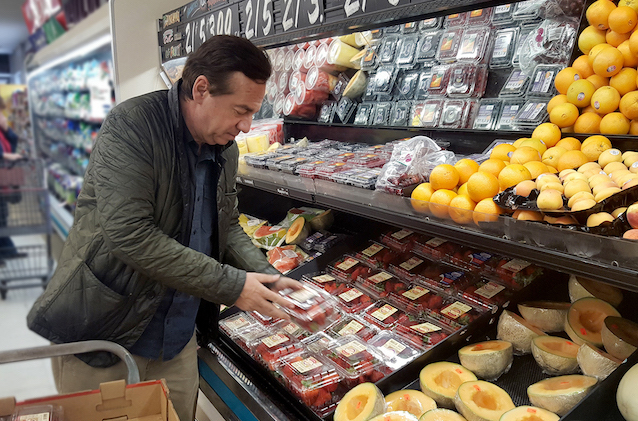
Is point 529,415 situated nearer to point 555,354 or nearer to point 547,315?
point 555,354

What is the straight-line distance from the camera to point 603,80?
1.78m

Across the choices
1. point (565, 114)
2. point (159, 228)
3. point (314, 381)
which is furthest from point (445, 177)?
point (159, 228)

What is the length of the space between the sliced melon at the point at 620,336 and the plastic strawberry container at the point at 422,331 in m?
0.54

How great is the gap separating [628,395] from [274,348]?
4.20ft

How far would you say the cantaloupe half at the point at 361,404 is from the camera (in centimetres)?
153

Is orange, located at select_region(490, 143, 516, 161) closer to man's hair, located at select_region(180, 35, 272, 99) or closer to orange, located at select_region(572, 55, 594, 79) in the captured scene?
orange, located at select_region(572, 55, 594, 79)

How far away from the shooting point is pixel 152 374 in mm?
2051

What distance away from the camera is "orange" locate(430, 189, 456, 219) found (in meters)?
1.55

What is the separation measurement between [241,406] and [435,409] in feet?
2.97

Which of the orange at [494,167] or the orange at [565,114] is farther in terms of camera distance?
the orange at [565,114]

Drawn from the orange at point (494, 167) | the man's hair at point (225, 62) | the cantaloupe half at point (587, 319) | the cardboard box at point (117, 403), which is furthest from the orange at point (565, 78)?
the cardboard box at point (117, 403)

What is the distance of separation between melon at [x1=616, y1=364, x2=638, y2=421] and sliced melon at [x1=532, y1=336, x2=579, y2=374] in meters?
0.26

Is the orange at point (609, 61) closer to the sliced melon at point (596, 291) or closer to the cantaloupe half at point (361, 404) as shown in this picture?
the sliced melon at point (596, 291)

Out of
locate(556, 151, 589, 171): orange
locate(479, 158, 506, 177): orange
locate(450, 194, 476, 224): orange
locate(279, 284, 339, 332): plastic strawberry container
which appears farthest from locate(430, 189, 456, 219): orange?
locate(279, 284, 339, 332): plastic strawberry container
